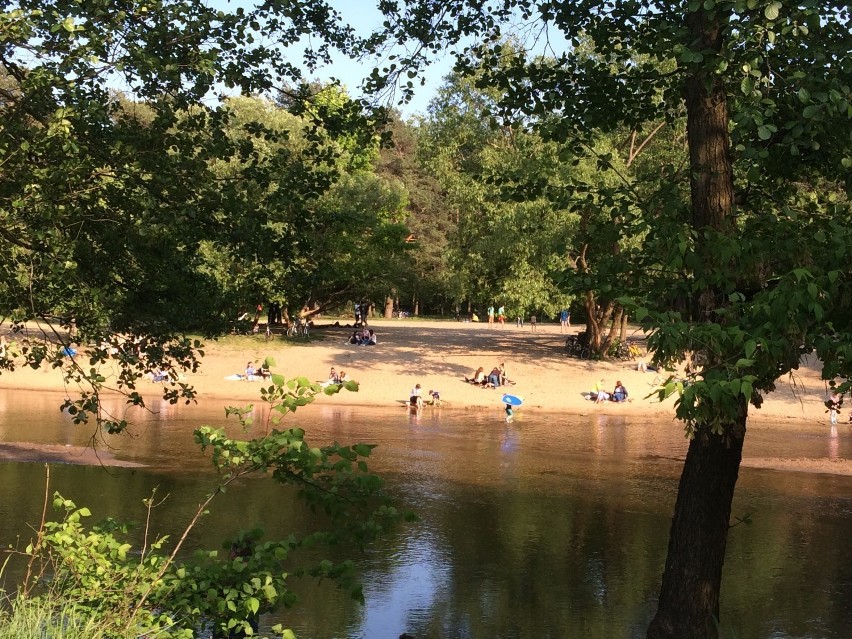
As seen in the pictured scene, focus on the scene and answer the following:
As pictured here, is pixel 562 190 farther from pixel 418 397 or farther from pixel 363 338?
pixel 363 338

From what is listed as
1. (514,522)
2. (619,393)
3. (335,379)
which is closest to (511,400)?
(619,393)

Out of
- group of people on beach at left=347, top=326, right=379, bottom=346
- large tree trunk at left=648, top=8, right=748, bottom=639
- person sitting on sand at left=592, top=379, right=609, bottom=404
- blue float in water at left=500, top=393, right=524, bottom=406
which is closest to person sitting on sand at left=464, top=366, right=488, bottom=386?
blue float in water at left=500, top=393, right=524, bottom=406

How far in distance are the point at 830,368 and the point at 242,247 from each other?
5782mm

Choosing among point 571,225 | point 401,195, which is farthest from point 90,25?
point 401,195

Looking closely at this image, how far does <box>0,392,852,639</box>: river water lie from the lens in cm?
1238

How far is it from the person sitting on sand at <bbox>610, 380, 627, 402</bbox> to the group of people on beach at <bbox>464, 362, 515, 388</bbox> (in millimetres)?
4117

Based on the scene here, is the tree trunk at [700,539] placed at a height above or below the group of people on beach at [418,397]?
above

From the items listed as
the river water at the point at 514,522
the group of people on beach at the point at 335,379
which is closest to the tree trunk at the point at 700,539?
the river water at the point at 514,522

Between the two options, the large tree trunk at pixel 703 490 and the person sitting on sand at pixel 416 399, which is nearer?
the large tree trunk at pixel 703 490

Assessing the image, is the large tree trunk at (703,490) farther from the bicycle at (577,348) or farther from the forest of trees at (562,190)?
the bicycle at (577,348)

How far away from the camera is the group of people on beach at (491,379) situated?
3597cm

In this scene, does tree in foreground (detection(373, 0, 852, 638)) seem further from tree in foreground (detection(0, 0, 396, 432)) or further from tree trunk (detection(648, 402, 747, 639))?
tree in foreground (detection(0, 0, 396, 432))

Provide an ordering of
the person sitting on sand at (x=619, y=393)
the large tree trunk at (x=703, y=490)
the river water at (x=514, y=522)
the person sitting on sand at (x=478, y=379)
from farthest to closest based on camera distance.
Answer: the person sitting on sand at (x=478, y=379), the person sitting on sand at (x=619, y=393), the river water at (x=514, y=522), the large tree trunk at (x=703, y=490)

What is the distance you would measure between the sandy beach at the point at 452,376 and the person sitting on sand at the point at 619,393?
31 centimetres
